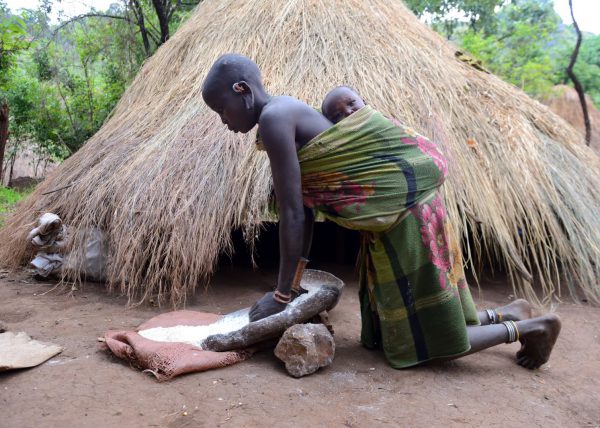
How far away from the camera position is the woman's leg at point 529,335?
90.9 inches

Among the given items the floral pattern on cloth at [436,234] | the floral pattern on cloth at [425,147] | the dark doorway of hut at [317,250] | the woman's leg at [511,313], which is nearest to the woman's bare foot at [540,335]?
the woman's leg at [511,313]

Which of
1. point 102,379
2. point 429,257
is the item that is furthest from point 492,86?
point 102,379

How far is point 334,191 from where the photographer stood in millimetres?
2254

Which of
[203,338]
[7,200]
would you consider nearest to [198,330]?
[203,338]

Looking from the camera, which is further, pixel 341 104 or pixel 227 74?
pixel 341 104

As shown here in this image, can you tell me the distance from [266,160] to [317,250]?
4.30 feet

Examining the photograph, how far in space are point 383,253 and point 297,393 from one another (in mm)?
671

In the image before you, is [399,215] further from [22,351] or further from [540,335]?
[22,351]

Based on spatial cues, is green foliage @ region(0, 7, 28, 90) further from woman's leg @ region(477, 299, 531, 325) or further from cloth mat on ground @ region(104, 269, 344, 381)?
woman's leg @ region(477, 299, 531, 325)

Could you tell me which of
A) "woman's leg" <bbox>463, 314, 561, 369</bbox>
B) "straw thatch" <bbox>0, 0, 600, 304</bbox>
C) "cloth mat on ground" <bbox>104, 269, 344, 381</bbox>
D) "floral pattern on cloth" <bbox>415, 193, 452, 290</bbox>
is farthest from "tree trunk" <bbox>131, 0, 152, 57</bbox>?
"woman's leg" <bbox>463, 314, 561, 369</bbox>

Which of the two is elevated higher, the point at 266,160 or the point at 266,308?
the point at 266,160

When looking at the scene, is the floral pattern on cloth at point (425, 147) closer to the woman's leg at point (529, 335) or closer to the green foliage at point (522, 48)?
the woman's leg at point (529, 335)

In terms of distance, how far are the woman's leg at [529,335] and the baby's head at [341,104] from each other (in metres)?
1.15

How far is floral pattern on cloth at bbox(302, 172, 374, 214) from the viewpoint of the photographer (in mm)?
2201
